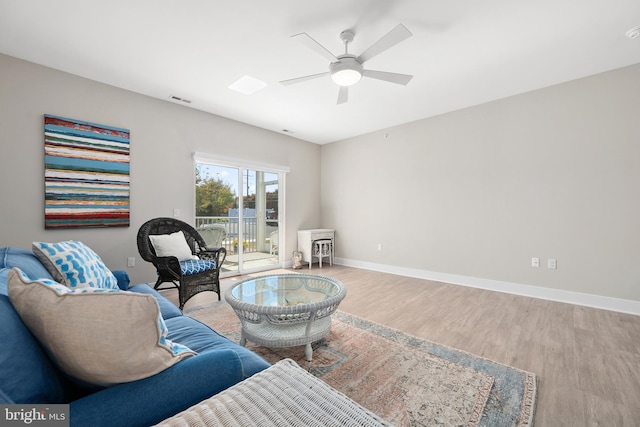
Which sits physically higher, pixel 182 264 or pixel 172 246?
pixel 172 246

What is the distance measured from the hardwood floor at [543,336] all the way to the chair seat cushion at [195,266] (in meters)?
0.55

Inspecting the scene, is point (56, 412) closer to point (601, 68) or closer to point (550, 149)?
point (550, 149)

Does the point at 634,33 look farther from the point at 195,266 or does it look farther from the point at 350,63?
the point at 195,266

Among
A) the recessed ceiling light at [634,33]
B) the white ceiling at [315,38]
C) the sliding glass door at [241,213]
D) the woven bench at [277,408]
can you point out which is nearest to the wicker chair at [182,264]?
the sliding glass door at [241,213]

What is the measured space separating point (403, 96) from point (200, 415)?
3.93 m

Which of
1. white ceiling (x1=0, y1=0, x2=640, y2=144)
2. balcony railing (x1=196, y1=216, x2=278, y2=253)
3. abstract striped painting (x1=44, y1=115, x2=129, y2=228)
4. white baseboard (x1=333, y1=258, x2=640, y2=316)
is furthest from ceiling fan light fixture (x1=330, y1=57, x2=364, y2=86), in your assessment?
white baseboard (x1=333, y1=258, x2=640, y2=316)

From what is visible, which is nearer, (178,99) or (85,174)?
(85,174)

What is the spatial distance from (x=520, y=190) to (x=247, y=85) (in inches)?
152

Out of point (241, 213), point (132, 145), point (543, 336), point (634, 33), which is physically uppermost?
point (634, 33)

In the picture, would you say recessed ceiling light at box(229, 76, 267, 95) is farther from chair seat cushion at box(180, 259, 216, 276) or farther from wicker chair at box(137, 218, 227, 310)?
chair seat cushion at box(180, 259, 216, 276)

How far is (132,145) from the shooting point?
3.54 meters

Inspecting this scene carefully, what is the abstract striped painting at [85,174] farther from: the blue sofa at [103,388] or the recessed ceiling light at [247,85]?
the blue sofa at [103,388]

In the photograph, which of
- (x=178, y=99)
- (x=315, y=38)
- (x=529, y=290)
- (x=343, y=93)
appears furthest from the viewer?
(x=178, y=99)

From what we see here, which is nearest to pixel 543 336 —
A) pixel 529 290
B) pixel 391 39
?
Answer: pixel 529 290
